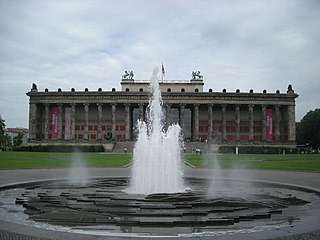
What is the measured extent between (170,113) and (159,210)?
88621 mm

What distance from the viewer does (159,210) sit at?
485 inches

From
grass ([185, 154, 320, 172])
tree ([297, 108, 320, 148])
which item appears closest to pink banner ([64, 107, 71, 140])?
grass ([185, 154, 320, 172])

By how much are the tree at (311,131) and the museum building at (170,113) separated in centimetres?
1091

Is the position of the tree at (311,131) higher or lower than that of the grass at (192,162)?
higher

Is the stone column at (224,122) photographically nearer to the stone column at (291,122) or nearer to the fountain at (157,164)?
the stone column at (291,122)

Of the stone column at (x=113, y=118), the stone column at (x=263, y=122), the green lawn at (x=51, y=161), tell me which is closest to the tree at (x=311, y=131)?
the stone column at (x=263, y=122)

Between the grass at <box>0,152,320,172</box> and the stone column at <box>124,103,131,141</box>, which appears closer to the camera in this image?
the grass at <box>0,152,320,172</box>

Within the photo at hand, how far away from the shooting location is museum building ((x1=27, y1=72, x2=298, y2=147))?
9894 cm

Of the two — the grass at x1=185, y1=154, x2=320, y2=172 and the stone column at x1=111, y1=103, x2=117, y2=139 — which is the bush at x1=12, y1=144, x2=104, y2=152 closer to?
the stone column at x1=111, y1=103, x2=117, y2=139

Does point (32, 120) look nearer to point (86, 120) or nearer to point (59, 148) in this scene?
point (86, 120)

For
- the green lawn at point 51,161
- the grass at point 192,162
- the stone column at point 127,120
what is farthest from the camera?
the stone column at point 127,120

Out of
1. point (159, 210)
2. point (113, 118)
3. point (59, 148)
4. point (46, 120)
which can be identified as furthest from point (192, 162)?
point (46, 120)

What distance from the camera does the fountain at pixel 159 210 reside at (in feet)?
31.1

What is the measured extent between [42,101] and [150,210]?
9446cm
